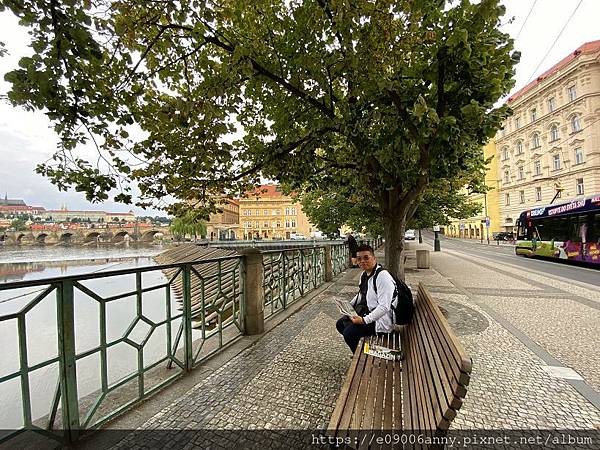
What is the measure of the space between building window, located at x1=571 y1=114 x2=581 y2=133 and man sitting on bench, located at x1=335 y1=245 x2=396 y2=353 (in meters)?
42.6

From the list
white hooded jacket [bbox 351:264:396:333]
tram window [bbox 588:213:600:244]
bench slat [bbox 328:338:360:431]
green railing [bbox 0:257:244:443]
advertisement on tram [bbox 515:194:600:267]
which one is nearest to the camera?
bench slat [bbox 328:338:360:431]

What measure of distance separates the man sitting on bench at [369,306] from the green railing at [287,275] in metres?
2.50

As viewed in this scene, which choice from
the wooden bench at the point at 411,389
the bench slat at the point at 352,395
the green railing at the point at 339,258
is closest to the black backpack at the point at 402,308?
the wooden bench at the point at 411,389

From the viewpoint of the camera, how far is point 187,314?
3570 mm

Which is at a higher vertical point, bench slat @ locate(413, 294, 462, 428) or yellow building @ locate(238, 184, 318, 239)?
yellow building @ locate(238, 184, 318, 239)

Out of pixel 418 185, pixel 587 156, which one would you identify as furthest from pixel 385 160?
pixel 587 156

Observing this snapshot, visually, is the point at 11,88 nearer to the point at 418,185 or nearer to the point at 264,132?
the point at 264,132

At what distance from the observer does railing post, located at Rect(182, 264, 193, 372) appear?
11.5ft

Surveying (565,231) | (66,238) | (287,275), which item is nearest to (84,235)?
(66,238)

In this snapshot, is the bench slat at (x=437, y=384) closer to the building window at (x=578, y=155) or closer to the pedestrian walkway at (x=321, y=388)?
the pedestrian walkway at (x=321, y=388)

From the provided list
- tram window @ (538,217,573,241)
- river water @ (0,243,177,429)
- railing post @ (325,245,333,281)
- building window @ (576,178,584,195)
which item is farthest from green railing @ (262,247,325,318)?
building window @ (576,178,584,195)

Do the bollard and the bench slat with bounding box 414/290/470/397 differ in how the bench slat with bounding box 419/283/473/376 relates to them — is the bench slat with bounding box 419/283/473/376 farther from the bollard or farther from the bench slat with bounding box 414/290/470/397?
the bollard

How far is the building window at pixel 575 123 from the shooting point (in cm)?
3300

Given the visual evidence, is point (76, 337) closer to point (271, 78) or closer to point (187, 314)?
point (187, 314)
